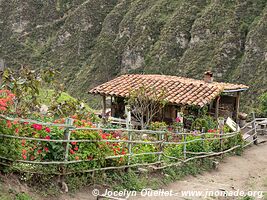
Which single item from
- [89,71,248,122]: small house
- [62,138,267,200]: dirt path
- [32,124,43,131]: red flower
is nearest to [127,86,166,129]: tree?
[89,71,248,122]: small house

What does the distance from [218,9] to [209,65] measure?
39.0ft

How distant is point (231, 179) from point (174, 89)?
670 cm

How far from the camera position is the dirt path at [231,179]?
971cm

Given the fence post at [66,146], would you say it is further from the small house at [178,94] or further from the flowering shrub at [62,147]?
the small house at [178,94]

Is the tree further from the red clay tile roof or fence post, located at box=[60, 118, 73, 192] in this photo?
fence post, located at box=[60, 118, 73, 192]

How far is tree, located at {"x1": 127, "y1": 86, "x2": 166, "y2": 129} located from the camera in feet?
53.8

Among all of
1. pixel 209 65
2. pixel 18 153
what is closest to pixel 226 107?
pixel 18 153

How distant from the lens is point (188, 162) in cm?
1190

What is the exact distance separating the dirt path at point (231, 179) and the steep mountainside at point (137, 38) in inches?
1343

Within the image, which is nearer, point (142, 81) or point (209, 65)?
point (142, 81)

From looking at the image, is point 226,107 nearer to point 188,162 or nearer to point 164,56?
point 188,162

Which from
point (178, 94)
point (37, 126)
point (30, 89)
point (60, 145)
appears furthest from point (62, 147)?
point (178, 94)

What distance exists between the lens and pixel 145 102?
664 inches

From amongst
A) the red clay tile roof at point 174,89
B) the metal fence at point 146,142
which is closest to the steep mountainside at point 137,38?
the red clay tile roof at point 174,89
